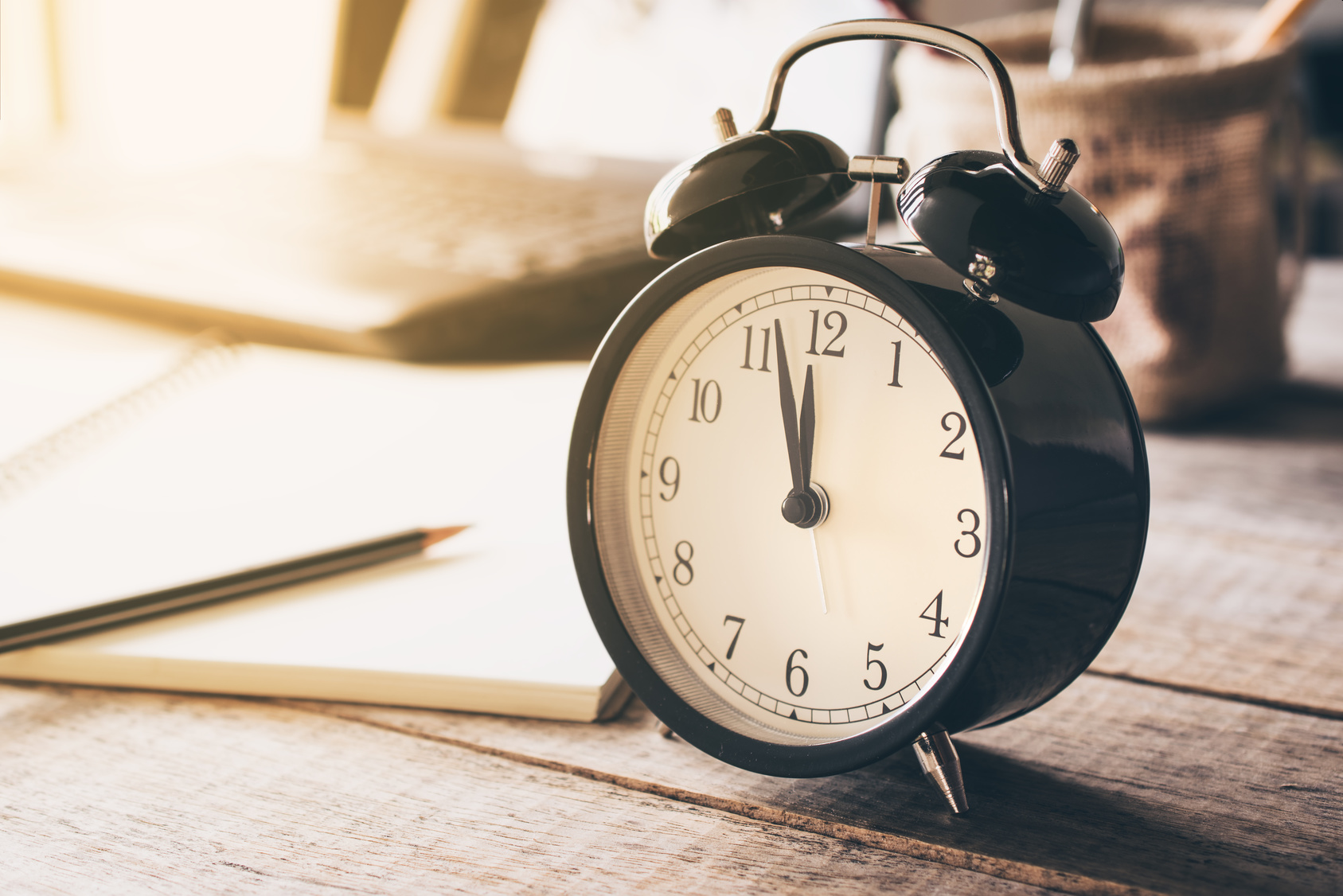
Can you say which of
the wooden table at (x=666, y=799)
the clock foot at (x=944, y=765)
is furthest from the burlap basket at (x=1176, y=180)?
the clock foot at (x=944, y=765)

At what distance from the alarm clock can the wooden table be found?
0.03m

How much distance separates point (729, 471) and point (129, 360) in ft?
2.71

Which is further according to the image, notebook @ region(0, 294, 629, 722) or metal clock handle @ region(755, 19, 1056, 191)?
notebook @ region(0, 294, 629, 722)

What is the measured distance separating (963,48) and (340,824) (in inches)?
16.6

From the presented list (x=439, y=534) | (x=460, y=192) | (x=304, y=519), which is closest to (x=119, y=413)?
(x=304, y=519)

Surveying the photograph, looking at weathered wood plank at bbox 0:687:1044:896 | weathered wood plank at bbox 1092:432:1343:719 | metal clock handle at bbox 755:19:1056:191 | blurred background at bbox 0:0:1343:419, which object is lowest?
weathered wood plank at bbox 0:687:1044:896

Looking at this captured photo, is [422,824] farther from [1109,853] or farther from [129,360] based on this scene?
[129,360]

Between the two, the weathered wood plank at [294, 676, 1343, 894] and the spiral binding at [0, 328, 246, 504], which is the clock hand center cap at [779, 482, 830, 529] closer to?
the weathered wood plank at [294, 676, 1343, 894]

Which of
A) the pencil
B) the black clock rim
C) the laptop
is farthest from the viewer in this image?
the laptop

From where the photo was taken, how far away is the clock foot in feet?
1.44

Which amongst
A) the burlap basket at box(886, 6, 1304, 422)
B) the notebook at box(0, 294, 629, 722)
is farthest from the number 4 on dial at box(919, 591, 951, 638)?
the burlap basket at box(886, 6, 1304, 422)

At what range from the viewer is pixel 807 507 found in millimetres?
466

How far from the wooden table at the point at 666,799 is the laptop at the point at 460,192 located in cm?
51

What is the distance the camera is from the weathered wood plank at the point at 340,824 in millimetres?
408
